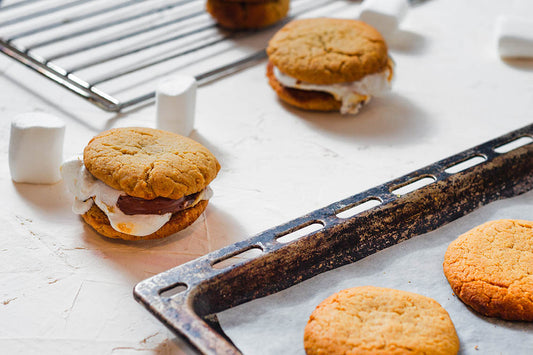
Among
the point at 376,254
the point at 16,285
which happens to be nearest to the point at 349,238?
the point at 376,254

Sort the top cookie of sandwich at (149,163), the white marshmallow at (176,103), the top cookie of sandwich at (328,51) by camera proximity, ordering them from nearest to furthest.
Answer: the top cookie of sandwich at (149,163) → the white marshmallow at (176,103) → the top cookie of sandwich at (328,51)

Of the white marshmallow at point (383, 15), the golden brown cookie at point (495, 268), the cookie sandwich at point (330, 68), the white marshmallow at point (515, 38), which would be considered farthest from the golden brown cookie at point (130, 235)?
the white marshmallow at point (515, 38)

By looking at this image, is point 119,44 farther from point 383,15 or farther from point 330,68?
point 383,15

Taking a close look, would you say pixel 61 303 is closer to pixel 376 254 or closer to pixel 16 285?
pixel 16 285

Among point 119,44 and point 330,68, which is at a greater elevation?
point 330,68

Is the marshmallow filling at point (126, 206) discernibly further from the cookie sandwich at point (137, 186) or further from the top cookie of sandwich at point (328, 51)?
the top cookie of sandwich at point (328, 51)

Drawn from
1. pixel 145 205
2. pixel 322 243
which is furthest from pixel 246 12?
pixel 322 243

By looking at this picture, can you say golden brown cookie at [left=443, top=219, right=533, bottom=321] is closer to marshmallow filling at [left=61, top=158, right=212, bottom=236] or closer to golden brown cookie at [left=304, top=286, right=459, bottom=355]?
golden brown cookie at [left=304, top=286, right=459, bottom=355]

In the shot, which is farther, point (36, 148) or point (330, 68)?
point (330, 68)
